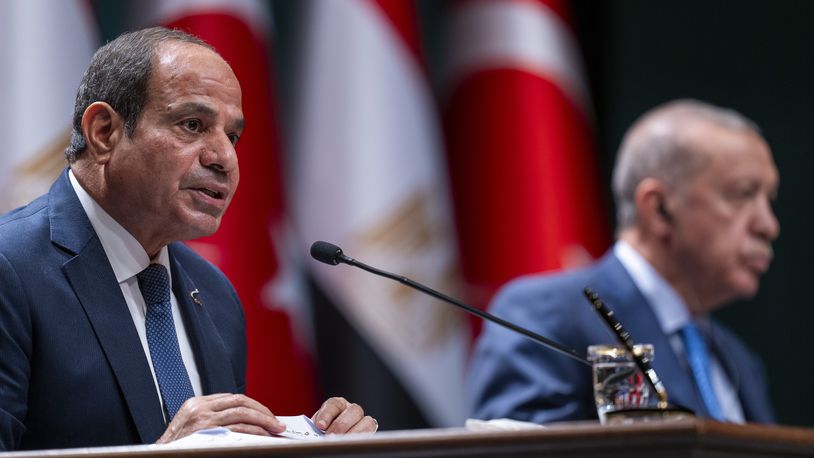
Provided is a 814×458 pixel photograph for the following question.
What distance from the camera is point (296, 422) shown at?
2062 millimetres

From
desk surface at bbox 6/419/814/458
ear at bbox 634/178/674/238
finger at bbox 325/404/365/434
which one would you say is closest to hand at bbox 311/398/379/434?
finger at bbox 325/404/365/434

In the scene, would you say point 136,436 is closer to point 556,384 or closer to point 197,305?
point 197,305

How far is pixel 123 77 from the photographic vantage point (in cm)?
233

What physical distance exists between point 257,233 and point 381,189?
488mm

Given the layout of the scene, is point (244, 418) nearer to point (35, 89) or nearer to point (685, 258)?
point (35, 89)

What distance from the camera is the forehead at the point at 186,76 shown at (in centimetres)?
232

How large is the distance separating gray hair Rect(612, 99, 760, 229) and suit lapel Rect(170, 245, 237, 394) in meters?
1.98

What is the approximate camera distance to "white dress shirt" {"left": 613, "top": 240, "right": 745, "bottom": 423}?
3.90 meters

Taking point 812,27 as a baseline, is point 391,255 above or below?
below

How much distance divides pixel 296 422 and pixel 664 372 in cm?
177

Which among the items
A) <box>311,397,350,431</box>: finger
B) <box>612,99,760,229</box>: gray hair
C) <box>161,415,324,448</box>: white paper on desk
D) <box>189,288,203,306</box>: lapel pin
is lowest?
<box>161,415,324,448</box>: white paper on desk

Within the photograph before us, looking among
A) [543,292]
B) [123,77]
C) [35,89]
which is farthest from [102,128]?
[543,292]

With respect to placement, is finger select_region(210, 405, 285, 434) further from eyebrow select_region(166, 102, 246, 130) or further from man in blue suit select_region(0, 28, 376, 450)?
eyebrow select_region(166, 102, 246, 130)

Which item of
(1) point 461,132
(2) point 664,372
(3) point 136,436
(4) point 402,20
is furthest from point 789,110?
(3) point 136,436
